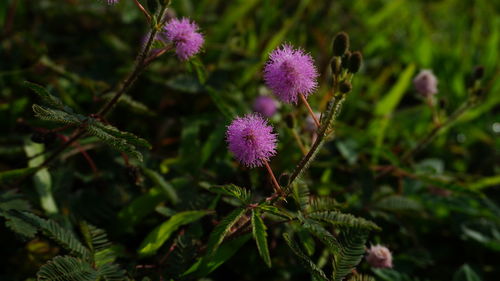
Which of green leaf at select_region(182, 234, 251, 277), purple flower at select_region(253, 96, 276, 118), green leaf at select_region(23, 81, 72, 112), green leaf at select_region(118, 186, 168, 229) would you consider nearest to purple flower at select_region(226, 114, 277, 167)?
green leaf at select_region(182, 234, 251, 277)

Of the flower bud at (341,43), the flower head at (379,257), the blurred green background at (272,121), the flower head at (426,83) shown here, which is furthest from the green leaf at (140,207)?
the flower head at (426,83)

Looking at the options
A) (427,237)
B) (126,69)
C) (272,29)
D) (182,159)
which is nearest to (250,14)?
(272,29)

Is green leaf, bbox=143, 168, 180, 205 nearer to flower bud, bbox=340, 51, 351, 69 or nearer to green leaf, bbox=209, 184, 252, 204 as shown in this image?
green leaf, bbox=209, 184, 252, 204

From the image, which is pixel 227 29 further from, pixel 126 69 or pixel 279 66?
pixel 279 66

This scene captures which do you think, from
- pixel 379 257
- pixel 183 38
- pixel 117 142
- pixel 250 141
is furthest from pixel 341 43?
pixel 379 257

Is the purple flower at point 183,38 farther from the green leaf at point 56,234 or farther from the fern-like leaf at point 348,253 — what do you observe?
the fern-like leaf at point 348,253

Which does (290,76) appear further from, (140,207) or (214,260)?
(140,207)
